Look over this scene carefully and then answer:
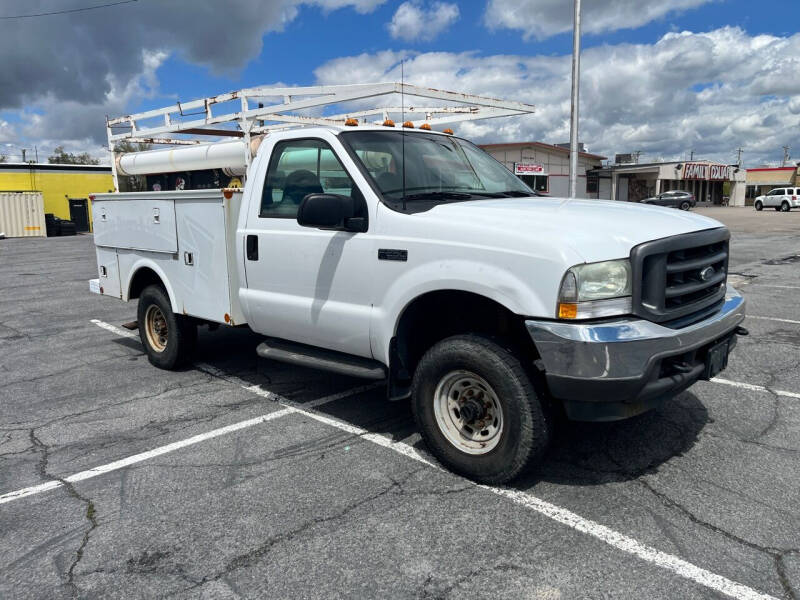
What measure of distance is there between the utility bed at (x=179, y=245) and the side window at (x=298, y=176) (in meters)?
0.44

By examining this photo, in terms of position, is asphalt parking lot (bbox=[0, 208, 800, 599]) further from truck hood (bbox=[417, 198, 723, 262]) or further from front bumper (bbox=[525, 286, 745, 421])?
truck hood (bbox=[417, 198, 723, 262])

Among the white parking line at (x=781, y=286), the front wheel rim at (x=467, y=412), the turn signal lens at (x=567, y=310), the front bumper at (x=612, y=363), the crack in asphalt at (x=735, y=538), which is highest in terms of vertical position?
the turn signal lens at (x=567, y=310)

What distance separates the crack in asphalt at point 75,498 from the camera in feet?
9.47

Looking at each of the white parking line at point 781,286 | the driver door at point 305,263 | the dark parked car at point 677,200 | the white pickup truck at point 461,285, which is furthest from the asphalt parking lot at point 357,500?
the dark parked car at point 677,200

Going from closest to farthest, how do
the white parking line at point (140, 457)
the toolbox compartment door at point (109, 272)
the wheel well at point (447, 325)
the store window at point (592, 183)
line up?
1. the wheel well at point (447, 325)
2. the white parking line at point (140, 457)
3. the toolbox compartment door at point (109, 272)
4. the store window at point (592, 183)

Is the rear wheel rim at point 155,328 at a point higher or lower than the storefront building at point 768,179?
lower

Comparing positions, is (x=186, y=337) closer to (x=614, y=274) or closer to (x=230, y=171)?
(x=230, y=171)

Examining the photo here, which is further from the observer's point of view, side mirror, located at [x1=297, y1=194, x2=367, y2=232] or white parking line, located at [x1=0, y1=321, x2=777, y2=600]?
side mirror, located at [x1=297, y1=194, x2=367, y2=232]

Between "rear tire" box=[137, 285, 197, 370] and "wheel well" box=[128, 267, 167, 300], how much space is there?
118mm

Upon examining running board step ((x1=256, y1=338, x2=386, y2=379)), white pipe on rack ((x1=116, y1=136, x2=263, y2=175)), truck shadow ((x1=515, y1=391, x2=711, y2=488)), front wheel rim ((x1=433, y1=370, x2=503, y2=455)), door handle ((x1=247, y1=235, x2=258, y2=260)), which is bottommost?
truck shadow ((x1=515, y1=391, x2=711, y2=488))

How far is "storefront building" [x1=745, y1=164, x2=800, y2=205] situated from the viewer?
255 feet

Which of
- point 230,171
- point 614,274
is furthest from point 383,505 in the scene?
point 230,171

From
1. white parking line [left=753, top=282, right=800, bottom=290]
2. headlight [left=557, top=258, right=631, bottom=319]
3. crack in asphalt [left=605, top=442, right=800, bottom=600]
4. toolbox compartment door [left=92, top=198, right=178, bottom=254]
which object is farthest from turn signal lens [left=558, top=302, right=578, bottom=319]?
white parking line [left=753, top=282, right=800, bottom=290]

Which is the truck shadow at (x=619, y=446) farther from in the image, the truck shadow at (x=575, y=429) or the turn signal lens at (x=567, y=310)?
the turn signal lens at (x=567, y=310)
